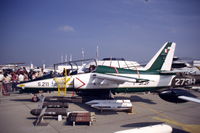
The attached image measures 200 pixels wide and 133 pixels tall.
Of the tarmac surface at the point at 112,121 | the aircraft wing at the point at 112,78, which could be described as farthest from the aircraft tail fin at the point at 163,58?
the aircraft wing at the point at 112,78

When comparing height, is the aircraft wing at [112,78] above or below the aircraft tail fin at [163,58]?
below

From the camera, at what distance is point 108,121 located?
645 centimetres

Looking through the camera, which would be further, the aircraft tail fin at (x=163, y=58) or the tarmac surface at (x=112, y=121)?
the aircraft tail fin at (x=163, y=58)

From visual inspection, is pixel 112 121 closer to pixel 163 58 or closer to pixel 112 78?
pixel 112 78

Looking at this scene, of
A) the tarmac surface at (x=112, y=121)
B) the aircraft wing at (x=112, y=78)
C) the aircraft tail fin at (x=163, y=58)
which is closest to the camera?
the tarmac surface at (x=112, y=121)

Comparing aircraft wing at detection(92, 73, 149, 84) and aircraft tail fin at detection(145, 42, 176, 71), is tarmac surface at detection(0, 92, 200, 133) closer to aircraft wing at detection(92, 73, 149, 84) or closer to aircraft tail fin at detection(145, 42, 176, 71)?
aircraft wing at detection(92, 73, 149, 84)

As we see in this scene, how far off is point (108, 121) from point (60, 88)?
4010 mm

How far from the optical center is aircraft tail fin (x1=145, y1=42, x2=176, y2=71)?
1168cm

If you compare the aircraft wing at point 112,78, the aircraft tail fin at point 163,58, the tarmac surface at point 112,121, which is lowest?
the tarmac surface at point 112,121

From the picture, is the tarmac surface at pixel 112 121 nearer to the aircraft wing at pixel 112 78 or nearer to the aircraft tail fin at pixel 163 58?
the aircraft wing at pixel 112 78

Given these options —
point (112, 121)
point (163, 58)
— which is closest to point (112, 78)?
point (112, 121)

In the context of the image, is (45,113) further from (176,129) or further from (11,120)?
(176,129)

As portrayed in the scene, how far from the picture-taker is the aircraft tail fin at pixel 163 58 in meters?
11.7

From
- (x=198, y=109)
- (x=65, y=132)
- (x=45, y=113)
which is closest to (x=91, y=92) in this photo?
Result: (x=45, y=113)
